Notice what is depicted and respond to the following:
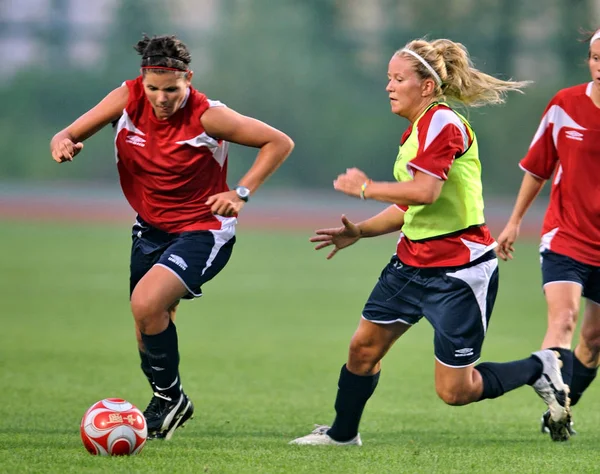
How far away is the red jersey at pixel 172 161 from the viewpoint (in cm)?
612

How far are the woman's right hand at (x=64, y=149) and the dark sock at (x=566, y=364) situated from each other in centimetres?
288

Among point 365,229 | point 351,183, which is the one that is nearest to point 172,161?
point 365,229

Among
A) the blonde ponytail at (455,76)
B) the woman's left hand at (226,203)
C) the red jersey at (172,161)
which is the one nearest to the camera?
the blonde ponytail at (455,76)

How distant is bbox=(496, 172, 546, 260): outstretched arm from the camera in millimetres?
6465

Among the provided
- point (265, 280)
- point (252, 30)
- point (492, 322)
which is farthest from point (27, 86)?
point (492, 322)

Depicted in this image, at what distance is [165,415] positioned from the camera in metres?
6.10

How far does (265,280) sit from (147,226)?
33.2ft

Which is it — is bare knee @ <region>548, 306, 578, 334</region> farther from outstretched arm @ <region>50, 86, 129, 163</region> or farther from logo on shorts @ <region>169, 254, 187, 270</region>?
outstretched arm @ <region>50, 86, 129, 163</region>

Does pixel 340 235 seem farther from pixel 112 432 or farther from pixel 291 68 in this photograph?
pixel 291 68

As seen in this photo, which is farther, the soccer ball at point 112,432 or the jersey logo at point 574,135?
the jersey logo at point 574,135

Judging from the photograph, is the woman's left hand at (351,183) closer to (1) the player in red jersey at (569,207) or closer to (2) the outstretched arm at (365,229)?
(2) the outstretched arm at (365,229)

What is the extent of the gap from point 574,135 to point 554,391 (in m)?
1.54

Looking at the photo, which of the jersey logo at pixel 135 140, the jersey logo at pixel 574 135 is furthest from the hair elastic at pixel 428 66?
the jersey logo at pixel 135 140

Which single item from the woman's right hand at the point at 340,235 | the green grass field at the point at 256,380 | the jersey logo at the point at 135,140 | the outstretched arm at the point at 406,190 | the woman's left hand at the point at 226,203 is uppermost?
the outstretched arm at the point at 406,190
